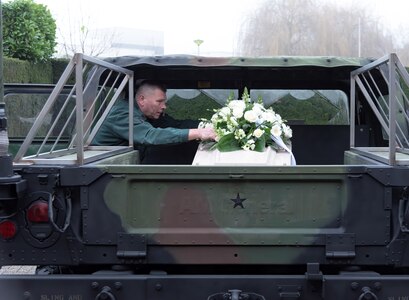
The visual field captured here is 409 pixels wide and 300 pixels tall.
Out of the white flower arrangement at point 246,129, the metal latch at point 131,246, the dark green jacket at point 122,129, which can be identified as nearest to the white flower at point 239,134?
the white flower arrangement at point 246,129

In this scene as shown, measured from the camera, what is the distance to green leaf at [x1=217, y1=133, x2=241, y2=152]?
466cm

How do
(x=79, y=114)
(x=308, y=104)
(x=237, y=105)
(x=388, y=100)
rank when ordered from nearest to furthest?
1. (x=79, y=114)
2. (x=237, y=105)
3. (x=388, y=100)
4. (x=308, y=104)

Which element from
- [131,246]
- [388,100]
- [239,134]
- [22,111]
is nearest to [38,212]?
[131,246]

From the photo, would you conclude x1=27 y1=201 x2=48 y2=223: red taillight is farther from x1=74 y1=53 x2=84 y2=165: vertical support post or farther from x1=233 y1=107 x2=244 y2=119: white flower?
x1=233 y1=107 x2=244 y2=119: white flower

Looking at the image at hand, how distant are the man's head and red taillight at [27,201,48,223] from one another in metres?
2.05

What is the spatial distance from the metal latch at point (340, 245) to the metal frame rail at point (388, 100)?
508mm

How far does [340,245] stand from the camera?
3695 millimetres

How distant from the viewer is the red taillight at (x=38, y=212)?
A: 3652 millimetres

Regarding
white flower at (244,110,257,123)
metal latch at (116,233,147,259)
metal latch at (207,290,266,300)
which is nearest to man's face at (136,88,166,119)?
white flower at (244,110,257,123)

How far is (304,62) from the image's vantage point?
16.5 feet

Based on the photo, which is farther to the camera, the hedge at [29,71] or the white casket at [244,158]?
the hedge at [29,71]

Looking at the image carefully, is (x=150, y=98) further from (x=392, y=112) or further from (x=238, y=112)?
(x=392, y=112)

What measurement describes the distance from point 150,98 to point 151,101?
0.09ft

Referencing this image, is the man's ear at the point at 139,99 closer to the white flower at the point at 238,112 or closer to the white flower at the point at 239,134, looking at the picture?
the white flower at the point at 238,112
